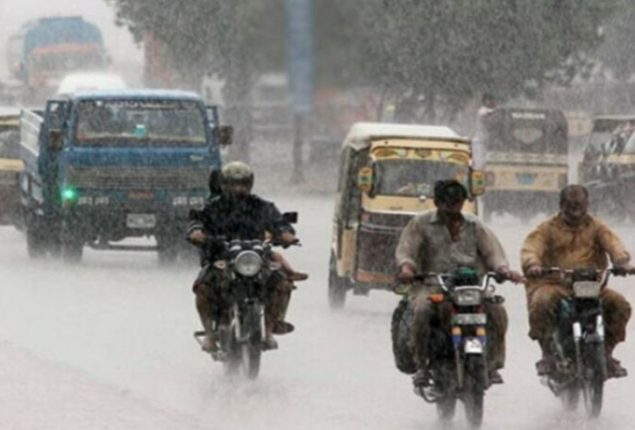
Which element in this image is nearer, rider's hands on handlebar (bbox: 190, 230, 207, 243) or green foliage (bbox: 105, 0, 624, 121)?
rider's hands on handlebar (bbox: 190, 230, 207, 243)

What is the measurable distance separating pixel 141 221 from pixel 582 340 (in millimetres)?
13954

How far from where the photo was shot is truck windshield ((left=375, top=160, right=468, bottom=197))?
22766mm

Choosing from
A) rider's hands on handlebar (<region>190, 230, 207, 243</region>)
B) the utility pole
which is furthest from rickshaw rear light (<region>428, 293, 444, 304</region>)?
rider's hands on handlebar (<region>190, 230, 207, 243</region>)

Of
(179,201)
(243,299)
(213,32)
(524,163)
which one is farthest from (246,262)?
(524,163)

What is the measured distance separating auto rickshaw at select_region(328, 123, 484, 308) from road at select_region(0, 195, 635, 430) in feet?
1.40

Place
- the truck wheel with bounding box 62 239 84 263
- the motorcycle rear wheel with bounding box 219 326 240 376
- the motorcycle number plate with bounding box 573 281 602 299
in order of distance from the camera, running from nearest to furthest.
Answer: the motorcycle number plate with bounding box 573 281 602 299 → the motorcycle rear wheel with bounding box 219 326 240 376 → the truck wheel with bounding box 62 239 84 263

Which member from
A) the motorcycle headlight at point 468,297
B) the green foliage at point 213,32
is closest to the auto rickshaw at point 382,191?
the green foliage at point 213,32

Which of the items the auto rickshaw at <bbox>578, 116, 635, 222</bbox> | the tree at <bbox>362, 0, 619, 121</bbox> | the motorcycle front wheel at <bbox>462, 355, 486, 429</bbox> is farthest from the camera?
the tree at <bbox>362, 0, 619, 121</bbox>

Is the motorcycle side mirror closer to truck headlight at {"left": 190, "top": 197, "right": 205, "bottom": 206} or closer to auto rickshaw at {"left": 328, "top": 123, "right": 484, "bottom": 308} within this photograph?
auto rickshaw at {"left": 328, "top": 123, "right": 484, "bottom": 308}

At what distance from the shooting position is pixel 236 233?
16.5 m

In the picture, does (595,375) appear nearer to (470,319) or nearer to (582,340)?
(582,340)

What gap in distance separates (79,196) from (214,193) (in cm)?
950

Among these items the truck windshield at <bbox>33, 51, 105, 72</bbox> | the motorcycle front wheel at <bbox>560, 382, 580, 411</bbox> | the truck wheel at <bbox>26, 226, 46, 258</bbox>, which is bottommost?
the truck windshield at <bbox>33, 51, 105, 72</bbox>

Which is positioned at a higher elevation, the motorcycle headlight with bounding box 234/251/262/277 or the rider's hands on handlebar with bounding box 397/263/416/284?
the rider's hands on handlebar with bounding box 397/263/416/284
